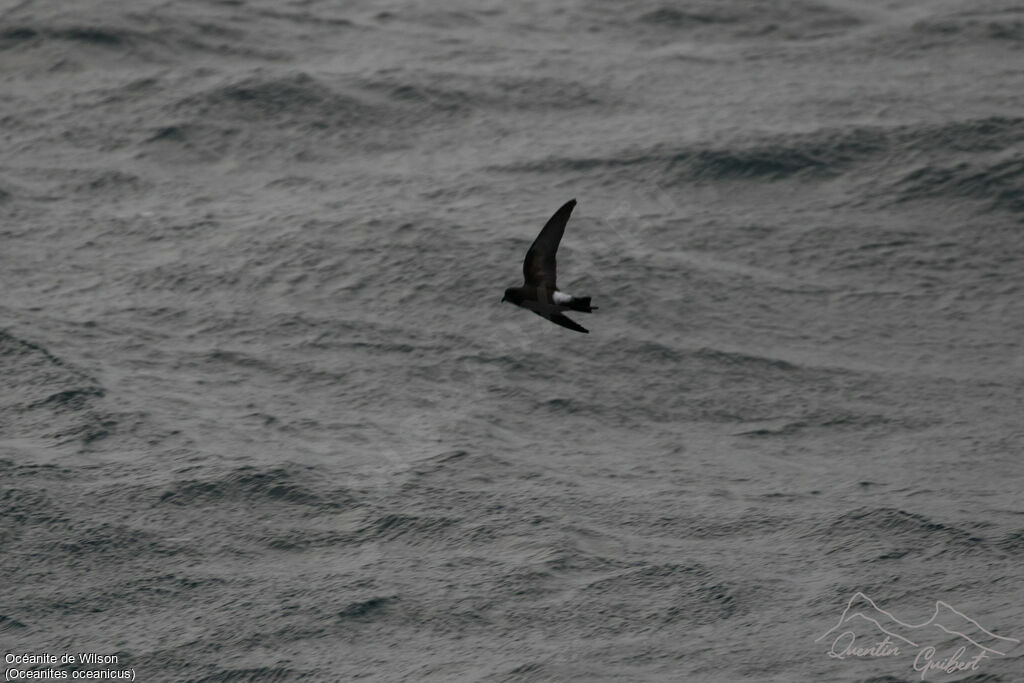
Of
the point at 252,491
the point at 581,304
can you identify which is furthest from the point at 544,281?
the point at 252,491

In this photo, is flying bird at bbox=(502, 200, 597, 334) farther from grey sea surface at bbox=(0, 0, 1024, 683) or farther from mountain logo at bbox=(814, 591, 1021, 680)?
mountain logo at bbox=(814, 591, 1021, 680)

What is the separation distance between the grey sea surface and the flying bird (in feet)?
28.7

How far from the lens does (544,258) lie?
23.5 metres

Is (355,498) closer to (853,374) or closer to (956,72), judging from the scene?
(853,374)

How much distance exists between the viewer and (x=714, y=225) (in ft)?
140

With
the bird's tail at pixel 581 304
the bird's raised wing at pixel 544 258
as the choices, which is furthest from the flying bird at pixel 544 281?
the bird's tail at pixel 581 304

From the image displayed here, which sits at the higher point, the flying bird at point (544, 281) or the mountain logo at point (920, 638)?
the flying bird at point (544, 281)

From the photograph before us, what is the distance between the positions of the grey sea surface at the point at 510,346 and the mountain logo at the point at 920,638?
114mm

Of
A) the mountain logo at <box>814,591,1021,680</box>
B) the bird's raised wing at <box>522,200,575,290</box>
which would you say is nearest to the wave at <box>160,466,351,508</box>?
the mountain logo at <box>814,591,1021,680</box>

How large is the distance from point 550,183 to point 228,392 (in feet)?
35.4

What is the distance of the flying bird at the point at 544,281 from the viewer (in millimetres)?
23203

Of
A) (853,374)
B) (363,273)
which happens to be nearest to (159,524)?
(363,273)

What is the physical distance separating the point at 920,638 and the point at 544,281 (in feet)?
36.7

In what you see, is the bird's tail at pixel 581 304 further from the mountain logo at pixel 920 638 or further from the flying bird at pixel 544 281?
the mountain logo at pixel 920 638
